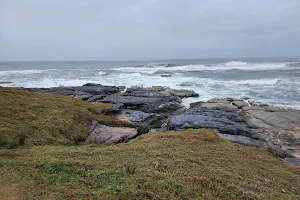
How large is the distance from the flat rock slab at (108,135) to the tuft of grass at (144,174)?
1.84 m

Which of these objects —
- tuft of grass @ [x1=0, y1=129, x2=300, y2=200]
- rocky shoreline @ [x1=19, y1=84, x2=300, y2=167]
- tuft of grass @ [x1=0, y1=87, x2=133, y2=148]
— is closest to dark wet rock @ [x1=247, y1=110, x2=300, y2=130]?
rocky shoreline @ [x1=19, y1=84, x2=300, y2=167]

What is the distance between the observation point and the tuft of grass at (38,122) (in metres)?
7.23

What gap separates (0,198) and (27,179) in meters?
0.67

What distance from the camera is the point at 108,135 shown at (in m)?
9.52

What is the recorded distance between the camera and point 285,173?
6555mm

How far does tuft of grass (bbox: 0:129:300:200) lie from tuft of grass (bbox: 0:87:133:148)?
0.89 meters

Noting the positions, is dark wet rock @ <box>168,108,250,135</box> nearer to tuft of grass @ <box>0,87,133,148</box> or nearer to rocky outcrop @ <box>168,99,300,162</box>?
rocky outcrop @ <box>168,99,300,162</box>

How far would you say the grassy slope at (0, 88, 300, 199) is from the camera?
4.43m

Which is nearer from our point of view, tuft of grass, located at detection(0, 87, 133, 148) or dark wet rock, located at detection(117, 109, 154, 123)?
tuft of grass, located at detection(0, 87, 133, 148)

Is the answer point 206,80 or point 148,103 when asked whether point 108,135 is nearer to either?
point 148,103

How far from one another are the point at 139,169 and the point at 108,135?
14.3 feet

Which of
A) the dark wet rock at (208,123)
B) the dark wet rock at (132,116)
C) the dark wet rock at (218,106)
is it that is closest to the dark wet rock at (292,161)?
the dark wet rock at (208,123)

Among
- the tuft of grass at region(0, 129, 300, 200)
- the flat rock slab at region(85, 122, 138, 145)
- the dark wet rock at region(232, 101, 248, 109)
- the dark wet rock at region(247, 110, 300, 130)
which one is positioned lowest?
the dark wet rock at region(247, 110, 300, 130)

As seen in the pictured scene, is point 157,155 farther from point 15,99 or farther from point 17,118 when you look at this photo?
point 15,99
